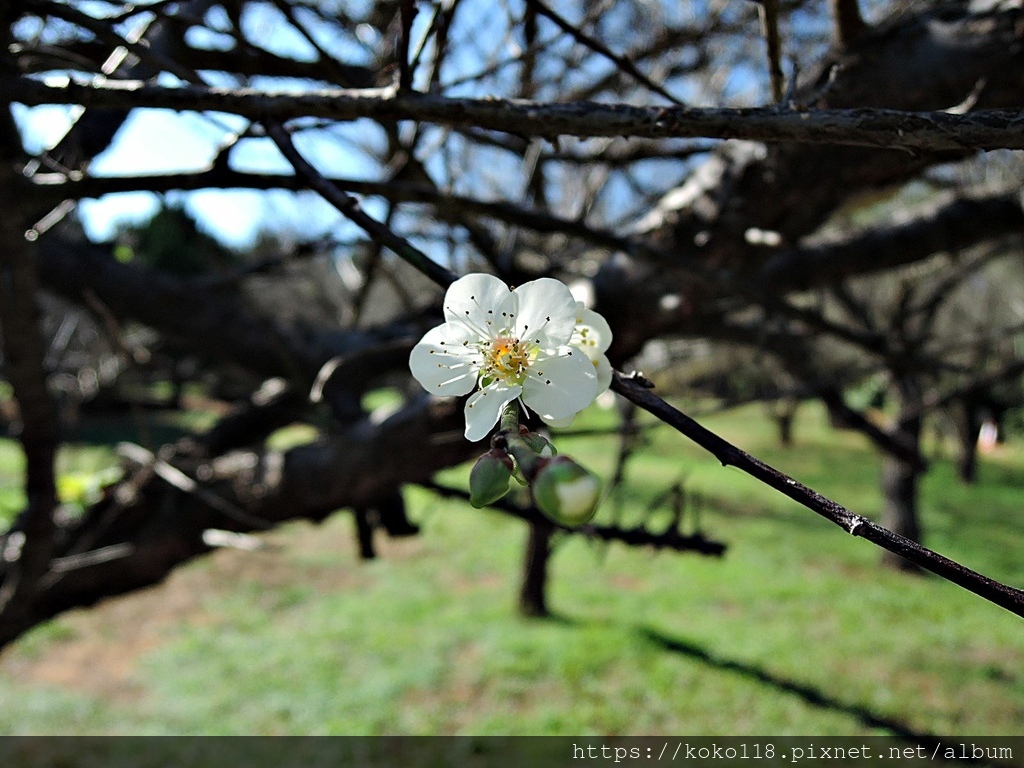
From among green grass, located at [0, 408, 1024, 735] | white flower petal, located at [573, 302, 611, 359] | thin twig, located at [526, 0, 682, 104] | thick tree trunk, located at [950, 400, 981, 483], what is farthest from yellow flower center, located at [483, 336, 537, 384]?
thick tree trunk, located at [950, 400, 981, 483]

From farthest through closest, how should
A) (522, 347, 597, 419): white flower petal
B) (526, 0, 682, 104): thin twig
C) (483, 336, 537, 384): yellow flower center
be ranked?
1. (526, 0, 682, 104): thin twig
2. (483, 336, 537, 384): yellow flower center
3. (522, 347, 597, 419): white flower petal

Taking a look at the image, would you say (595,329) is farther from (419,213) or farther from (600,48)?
(419,213)

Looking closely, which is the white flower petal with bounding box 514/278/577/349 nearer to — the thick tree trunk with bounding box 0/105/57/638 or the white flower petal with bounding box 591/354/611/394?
the white flower petal with bounding box 591/354/611/394

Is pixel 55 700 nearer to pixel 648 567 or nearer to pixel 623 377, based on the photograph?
pixel 648 567

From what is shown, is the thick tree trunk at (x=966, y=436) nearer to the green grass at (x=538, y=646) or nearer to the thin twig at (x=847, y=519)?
the green grass at (x=538, y=646)

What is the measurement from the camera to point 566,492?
1.64 ft

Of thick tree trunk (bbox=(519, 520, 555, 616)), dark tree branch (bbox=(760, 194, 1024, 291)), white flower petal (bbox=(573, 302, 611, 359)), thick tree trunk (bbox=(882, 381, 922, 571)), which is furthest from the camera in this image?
thick tree trunk (bbox=(882, 381, 922, 571))

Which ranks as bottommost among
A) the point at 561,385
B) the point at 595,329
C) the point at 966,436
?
the point at 561,385

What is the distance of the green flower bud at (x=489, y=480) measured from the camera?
557mm

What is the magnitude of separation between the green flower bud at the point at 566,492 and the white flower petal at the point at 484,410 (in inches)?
6.5

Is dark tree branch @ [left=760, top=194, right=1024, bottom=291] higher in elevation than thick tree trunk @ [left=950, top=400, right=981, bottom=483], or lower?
lower

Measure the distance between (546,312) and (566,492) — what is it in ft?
0.86

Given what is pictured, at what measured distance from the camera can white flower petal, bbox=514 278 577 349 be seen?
2.28ft

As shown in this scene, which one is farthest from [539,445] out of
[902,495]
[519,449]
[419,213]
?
[902,495]
